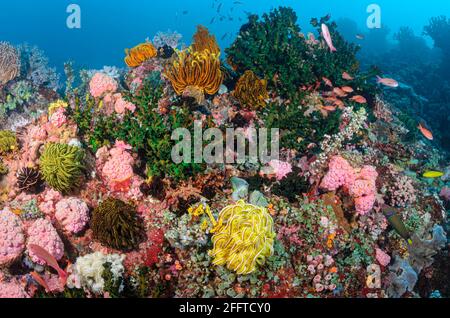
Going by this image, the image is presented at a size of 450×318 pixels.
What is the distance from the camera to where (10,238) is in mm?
5398

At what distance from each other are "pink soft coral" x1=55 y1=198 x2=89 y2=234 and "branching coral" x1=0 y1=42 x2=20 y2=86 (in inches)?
396

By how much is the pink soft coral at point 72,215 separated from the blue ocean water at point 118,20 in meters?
57.8

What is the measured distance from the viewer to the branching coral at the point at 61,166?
6199 mm

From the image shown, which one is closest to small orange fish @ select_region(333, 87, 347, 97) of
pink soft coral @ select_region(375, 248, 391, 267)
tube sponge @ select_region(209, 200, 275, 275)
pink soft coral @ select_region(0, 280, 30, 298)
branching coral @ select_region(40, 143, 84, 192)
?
pink soft coral @ select_region(375, 248, 391, 267)

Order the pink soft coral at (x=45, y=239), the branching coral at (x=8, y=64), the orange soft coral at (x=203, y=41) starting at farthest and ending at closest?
1. the branching coral at (x=8, y=64)
2. the orange soft coral at (x=203, y=41)
3. the pink soft coral at (x=45, y=239)

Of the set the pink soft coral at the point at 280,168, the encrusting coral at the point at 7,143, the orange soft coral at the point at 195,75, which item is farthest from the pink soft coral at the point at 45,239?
the orange soft coral at the point at 195,75

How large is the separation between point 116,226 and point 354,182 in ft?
15.9

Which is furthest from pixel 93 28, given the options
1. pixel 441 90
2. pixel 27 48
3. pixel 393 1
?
pixel 393 1

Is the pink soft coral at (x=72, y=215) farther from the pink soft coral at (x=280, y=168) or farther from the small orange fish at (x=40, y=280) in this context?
the pink soft coral at (x=280, y=168)

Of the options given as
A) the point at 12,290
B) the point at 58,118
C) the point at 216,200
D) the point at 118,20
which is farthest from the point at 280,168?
the point at 118,20

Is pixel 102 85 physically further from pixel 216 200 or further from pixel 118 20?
pixel 118 20

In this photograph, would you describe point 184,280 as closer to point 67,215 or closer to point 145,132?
point 67,215

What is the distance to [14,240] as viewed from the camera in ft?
17.8

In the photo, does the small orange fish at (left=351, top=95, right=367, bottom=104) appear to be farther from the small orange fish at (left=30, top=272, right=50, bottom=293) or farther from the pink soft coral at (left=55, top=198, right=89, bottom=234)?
the small orange fish at (left=30, top=272, right=50, bottom=293)
